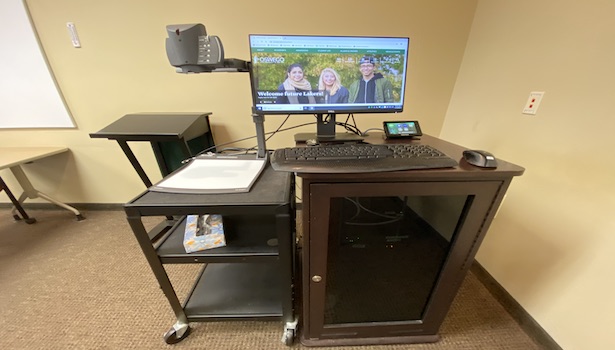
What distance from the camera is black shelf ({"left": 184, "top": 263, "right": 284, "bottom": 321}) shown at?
2.96 feet

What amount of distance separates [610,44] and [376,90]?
0.76m

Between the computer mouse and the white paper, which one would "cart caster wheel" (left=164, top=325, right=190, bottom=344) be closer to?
the white paper

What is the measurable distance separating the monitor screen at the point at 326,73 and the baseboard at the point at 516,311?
113 centimetres

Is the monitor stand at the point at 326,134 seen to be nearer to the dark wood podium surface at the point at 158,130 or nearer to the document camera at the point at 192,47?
the document camera at the point at 192,47

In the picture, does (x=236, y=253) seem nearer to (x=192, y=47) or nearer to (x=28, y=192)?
(x=192, y=47)

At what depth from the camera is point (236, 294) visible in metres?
0.98

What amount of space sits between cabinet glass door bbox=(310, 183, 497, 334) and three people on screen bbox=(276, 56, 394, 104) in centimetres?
42

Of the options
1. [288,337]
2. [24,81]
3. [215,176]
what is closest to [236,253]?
[215,176]

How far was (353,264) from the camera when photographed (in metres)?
0.81

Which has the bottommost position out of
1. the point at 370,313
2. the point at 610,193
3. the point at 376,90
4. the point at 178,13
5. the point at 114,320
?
the point at 114,320

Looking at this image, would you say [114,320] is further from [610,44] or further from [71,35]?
[610,44]

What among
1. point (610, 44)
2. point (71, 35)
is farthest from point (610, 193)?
point (71, 35)

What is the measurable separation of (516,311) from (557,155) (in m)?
0.77

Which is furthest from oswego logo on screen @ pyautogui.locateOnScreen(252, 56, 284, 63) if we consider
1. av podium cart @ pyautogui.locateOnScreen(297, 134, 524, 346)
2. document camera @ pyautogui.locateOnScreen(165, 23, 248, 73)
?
av podium cart @ pyautogui.locateOnScreen(297, 134, 524, 346)
